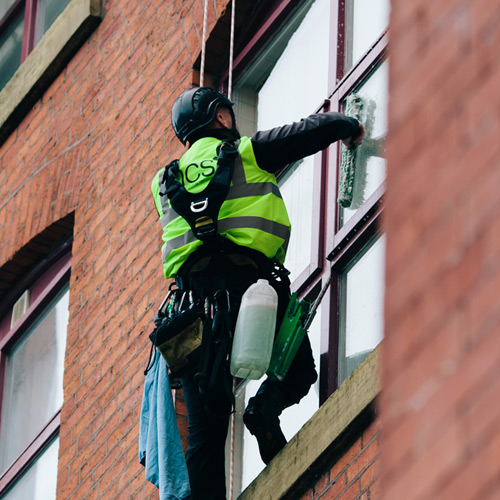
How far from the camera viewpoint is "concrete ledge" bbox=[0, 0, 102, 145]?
946cm

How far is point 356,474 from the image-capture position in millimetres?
5598

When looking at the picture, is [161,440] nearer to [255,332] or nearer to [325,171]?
[255,332]

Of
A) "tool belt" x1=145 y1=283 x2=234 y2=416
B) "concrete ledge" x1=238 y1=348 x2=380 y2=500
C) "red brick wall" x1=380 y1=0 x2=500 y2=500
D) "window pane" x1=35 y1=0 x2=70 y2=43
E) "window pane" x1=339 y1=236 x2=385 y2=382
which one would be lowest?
"red brick wall" x1=380 y1=0 x2=500 y2=500

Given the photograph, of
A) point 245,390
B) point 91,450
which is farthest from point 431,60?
point 91,450

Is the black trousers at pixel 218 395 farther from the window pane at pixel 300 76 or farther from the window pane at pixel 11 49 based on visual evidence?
the window pane at pixel 11 49

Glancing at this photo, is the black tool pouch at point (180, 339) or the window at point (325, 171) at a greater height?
the window at point (325, 171)

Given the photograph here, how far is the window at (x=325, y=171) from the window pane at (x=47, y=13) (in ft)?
9.71

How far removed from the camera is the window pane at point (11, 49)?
1123 centimetres

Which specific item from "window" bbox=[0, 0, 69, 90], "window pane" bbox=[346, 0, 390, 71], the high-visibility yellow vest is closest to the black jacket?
the high-visibility yellow vest

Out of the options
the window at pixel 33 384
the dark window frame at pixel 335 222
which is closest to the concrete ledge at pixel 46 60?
the window at pixel 33 384

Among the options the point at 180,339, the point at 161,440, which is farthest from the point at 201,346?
the point at 161,440

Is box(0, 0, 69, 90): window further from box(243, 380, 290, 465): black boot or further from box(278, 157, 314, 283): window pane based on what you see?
box(243, 380, 290, 465): black boot

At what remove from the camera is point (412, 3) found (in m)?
2.88

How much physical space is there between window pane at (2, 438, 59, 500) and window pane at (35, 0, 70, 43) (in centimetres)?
354
